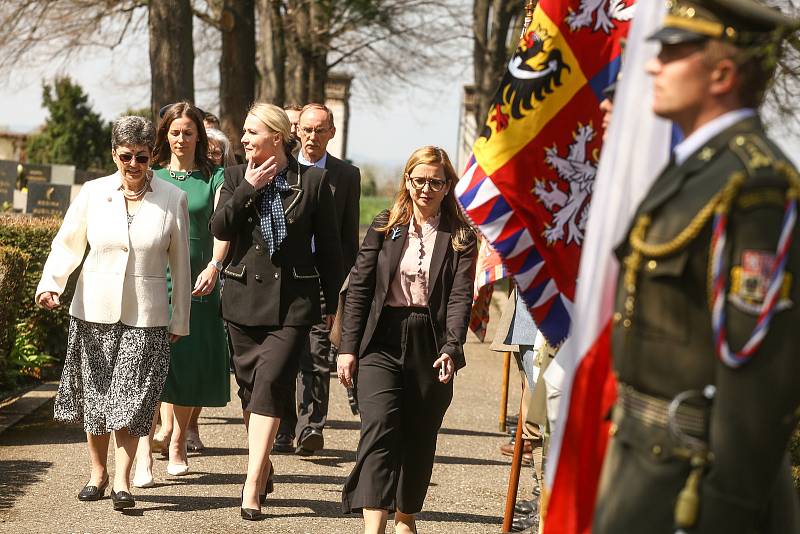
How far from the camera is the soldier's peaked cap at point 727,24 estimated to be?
11.1 feet

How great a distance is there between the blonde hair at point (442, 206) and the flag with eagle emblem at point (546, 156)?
153 cm

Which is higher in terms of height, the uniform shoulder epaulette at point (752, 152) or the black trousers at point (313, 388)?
the uniform shoulder epaulette at point (752, 152)

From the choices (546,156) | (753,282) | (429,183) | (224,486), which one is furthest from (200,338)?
(753,282)

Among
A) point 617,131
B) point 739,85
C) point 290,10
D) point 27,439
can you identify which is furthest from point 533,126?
point 290,10

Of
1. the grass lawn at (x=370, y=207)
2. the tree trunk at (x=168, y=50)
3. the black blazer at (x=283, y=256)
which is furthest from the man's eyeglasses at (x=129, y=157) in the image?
the grass lawn at (x=370, y=207)

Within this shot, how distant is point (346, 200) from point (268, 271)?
2.26 metres

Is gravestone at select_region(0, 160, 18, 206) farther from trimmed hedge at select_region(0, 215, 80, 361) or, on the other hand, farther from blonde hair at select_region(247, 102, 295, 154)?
blonde hair at select_region(247, 102, 295, 154)

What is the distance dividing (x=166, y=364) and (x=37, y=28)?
21840 millimetres

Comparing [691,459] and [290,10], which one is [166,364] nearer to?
[691,459]

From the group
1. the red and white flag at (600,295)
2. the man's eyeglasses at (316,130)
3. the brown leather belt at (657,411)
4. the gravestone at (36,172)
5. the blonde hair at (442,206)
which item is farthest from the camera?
the gravestone at (36,172)

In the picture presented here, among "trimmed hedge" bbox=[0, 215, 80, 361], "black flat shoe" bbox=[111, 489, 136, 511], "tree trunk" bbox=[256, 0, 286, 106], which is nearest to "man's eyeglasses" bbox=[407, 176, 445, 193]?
"black flat shoe" bbox=[111, 489, 136, 511]

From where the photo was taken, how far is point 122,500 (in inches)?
291

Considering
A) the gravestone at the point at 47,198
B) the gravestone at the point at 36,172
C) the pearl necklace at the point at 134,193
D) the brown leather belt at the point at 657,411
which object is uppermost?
the pearl necklace at the point at 134,193

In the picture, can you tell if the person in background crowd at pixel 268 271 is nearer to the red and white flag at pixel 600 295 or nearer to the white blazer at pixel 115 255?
the white blazer at pixel 115 255
